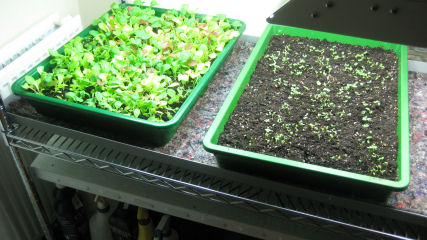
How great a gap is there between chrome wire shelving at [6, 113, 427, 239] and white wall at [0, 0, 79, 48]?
0.30 metres

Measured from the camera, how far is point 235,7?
127 centimetres

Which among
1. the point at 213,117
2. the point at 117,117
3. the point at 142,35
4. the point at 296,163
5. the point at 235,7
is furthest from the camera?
the point at 235,7

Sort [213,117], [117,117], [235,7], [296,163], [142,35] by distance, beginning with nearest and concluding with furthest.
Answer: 1. [296,163]
2. [117,117]
3. [213,117]
4. [142,35]
5. [235,7]

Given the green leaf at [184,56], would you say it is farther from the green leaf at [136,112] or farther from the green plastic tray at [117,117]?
the green leaf at [136,112]

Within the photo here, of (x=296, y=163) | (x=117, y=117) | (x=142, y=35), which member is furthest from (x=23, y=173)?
(x=296, y=163)

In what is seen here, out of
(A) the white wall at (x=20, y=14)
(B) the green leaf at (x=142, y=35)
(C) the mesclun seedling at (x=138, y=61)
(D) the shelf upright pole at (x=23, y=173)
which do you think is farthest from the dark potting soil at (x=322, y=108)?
(A) the white wall at (x=20, y=14)

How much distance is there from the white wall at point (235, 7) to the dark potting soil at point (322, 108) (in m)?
0.12

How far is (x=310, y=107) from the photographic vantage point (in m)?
0.94

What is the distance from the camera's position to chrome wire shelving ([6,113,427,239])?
79 centimetres

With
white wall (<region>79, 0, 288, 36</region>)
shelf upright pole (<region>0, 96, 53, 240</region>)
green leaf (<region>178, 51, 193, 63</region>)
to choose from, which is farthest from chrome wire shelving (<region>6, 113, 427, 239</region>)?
white wall (<region>79, 0, 288, 36</region>)

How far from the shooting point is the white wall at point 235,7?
123 centimetres

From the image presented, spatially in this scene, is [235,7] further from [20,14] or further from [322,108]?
[20,14]

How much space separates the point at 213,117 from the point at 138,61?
0.27 meters

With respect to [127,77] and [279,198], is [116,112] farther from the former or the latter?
[279,198]
